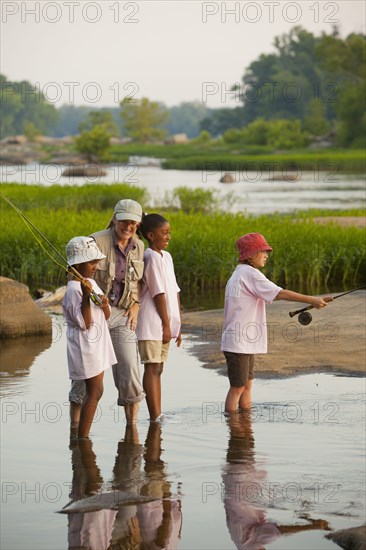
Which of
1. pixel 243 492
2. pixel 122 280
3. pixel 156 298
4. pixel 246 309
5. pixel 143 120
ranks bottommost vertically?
pixel 243 492

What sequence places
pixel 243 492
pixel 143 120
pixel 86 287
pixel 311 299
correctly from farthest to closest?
pixel 143 120 < pixel 311 299 < pixel 86 287 < pixel 243 492

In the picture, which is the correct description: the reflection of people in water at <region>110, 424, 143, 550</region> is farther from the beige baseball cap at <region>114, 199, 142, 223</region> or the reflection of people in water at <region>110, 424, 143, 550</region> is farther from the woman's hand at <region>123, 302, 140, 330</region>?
the beige baseball cap at <region>114, 199, 142, 223</region>

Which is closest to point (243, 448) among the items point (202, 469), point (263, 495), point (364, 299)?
point (202, 469)

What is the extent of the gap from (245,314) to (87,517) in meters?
2.50

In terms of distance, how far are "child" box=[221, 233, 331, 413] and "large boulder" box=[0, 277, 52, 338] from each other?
195 inches

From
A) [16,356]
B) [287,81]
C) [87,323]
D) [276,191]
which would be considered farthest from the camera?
[287,81]

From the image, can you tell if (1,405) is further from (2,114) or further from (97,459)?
(2,114)

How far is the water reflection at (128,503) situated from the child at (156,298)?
0.64m

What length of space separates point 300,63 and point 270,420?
11764 cm

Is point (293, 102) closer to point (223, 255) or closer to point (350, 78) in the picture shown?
point (350, 78)

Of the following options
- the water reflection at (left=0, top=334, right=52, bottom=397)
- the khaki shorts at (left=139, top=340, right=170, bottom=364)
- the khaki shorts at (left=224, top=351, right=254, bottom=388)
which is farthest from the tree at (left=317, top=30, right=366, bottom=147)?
the khaki shorts at (left=139, top=340, right=170, bottom=364)

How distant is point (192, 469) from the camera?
24.5 ft

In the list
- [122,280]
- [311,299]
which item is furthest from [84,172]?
[311,299]

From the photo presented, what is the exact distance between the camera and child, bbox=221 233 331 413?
8.53m
